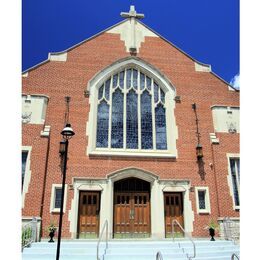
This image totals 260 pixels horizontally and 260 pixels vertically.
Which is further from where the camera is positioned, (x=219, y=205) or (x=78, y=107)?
(x=78, y=107)

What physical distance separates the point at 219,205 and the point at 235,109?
15.6ft

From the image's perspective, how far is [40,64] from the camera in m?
14.1

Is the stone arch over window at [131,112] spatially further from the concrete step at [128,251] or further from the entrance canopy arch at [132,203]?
the concrete step at [128,251]

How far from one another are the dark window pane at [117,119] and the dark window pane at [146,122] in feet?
3.29

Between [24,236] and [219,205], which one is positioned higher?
[219,205]

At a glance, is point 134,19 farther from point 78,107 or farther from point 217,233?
point 217,233

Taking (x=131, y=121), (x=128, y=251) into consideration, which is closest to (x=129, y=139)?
(x=131, y=121)

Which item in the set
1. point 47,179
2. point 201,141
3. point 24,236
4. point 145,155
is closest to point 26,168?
point 47,179

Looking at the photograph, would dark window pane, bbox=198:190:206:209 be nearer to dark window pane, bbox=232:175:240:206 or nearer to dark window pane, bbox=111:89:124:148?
dark window pane, bbox=232:175:240:206

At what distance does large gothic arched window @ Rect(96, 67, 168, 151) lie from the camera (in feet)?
44.1

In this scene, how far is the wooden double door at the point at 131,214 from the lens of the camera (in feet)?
39.9
